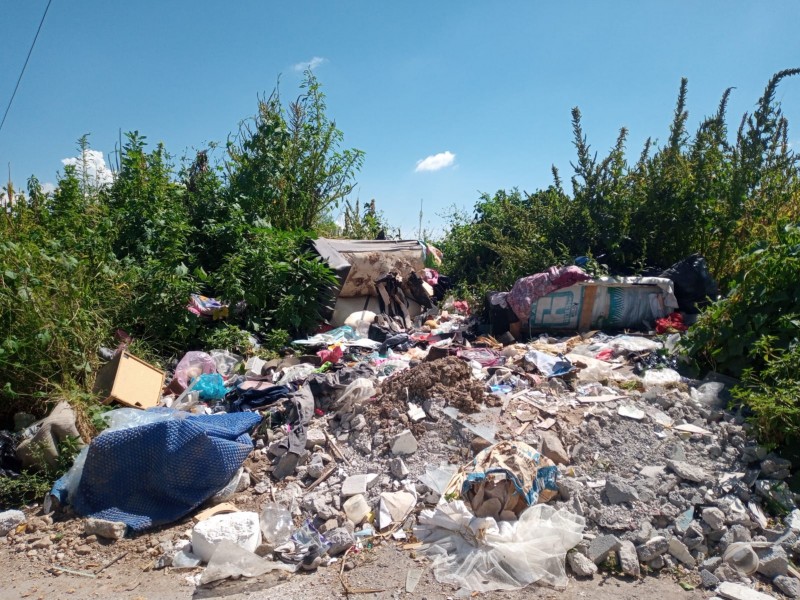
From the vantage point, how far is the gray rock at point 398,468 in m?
3.43

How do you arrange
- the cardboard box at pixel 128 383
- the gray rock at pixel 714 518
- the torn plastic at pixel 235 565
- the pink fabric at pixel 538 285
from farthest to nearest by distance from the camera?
the pink fabric at pixel 538 285, the cardboard box at pixel 128 383, the gray rock at pixel 714 518, the torn plastic at pixel 235 565

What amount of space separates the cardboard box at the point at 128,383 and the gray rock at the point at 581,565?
341 cm

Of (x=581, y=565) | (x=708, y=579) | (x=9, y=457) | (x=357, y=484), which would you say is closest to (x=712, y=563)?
(x=708, y=579)

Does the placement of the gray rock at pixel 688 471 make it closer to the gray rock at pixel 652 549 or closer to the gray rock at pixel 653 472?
the gray rock at pixel 653 472

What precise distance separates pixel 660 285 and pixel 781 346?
2.55 metres

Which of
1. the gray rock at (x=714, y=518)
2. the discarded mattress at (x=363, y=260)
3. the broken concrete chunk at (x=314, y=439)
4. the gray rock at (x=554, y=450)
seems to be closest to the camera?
the gray rock at (x=714, y=518)

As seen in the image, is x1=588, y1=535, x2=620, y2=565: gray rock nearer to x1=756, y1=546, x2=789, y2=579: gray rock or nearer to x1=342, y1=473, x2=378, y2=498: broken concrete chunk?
x1=756, y1=546, x2=789, y2=579: gray rock

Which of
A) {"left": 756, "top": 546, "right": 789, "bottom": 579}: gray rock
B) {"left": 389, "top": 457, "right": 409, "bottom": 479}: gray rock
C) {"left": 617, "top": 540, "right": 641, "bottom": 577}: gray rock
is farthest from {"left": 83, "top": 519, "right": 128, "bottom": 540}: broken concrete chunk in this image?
{"left": 756, "top": 546, "right": 789, "bottom": 579}: gray rock

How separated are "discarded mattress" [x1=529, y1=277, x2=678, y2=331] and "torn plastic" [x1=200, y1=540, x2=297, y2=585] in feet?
13.9

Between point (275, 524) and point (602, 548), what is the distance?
171 centimetres

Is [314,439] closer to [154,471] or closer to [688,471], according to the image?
[154,471]

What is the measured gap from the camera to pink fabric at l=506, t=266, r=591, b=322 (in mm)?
6223

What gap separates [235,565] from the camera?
111 inches

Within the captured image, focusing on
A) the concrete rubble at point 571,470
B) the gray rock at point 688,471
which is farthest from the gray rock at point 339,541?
the gray rock at point 688,471
